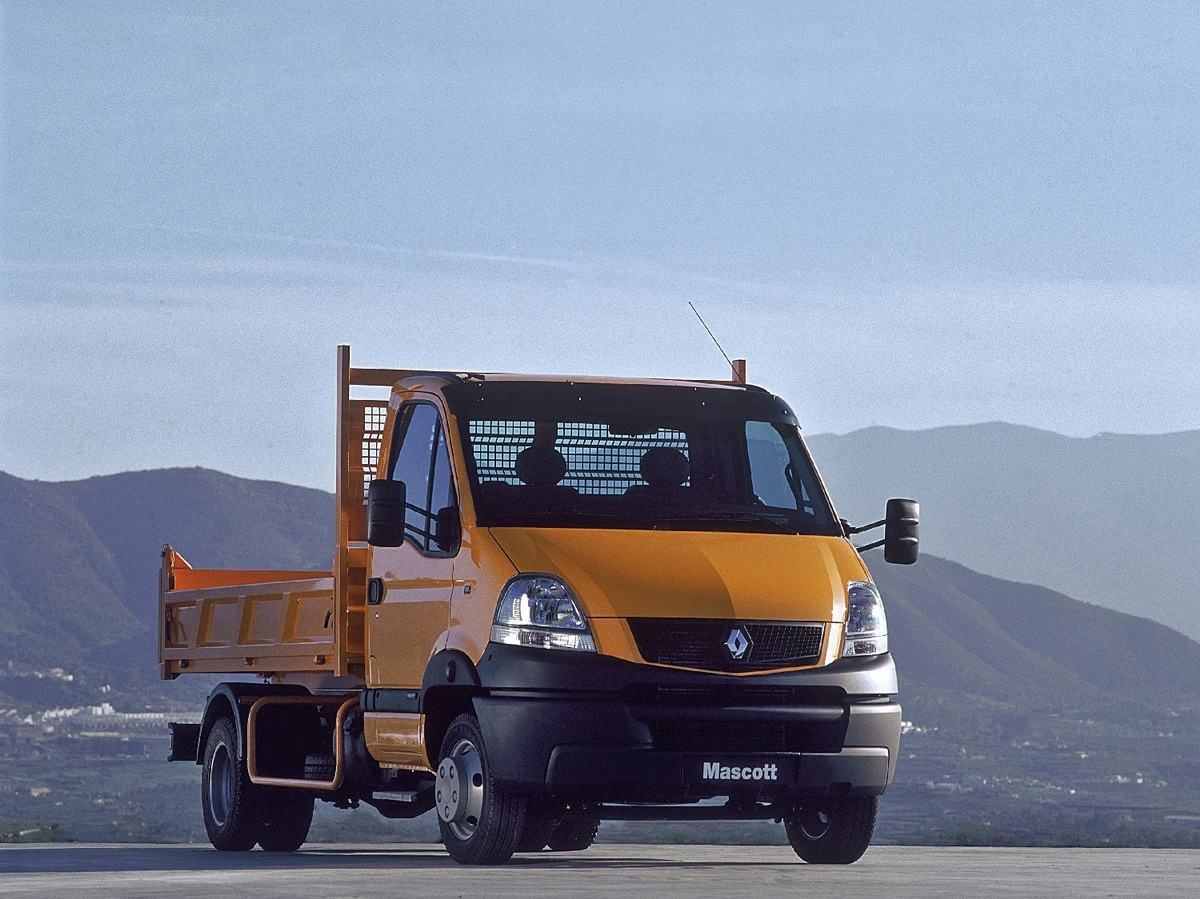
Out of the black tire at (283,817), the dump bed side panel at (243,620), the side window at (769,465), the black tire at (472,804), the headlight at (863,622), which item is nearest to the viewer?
the black tire at (472,804)

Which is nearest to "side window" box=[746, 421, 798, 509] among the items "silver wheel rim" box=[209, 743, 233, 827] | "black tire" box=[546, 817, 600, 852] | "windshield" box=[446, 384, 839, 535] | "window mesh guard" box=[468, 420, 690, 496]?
"windshield" box=[446, 384, 839, 535]

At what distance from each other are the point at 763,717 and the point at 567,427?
2.18 meters

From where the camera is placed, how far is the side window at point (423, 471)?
Result: 511 inches

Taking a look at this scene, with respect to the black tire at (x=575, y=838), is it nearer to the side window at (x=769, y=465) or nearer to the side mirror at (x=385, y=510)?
the side window at (x=769, y=465)

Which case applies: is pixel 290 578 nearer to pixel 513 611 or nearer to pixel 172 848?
pixel 172 848

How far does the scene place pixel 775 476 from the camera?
1353 cm

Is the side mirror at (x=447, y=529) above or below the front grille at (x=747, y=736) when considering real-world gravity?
above

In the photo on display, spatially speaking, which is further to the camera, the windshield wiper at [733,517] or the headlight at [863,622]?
the windshield wiper at [733,517]

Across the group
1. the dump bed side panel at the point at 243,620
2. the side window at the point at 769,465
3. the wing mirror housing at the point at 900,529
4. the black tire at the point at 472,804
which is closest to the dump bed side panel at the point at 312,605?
the dump bed side panel at the point at 243,620

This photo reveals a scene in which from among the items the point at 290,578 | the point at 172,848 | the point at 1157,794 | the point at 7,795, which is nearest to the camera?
the point at 290,578

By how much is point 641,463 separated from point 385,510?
1632mm

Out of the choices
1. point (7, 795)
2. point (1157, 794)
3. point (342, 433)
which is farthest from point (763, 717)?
point (1157, 794)

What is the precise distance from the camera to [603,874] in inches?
497

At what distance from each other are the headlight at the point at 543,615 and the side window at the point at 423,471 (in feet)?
2.96
